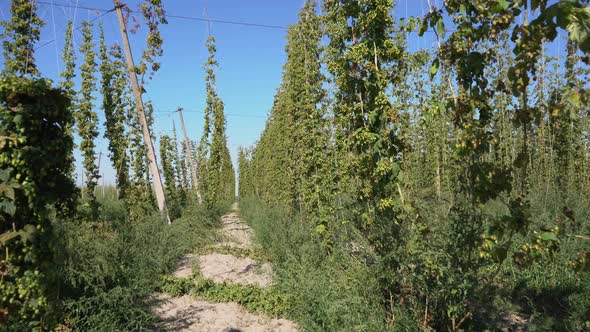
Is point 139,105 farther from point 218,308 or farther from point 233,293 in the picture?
point 218,308

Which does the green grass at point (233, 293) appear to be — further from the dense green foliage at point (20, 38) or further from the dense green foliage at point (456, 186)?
the dense green foliage at point (20, 38)

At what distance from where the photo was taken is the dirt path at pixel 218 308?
5.39m

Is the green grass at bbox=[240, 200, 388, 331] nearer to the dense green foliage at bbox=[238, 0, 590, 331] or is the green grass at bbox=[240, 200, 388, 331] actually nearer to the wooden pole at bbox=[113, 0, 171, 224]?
the dense green foliage at bbox=[238, 0, 590, 331]

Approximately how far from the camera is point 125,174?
11.8 metres

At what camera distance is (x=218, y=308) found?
6.03 m

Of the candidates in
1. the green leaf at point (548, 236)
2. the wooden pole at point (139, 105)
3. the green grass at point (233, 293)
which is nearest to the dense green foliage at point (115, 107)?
the wooden pole at point (139, 105)

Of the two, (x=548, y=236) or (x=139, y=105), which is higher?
(x=139, y=105)

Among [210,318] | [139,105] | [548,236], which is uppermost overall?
[139,105]

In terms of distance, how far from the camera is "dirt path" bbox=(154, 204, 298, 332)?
17.7 feet

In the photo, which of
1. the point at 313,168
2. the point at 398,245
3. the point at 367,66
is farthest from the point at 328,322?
the point at 313,168

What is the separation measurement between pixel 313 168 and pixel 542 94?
6361 mm

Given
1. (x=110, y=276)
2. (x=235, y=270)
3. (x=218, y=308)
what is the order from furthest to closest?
(x=235, y=270) → (x=218, y=308) → (x=110, y=276)

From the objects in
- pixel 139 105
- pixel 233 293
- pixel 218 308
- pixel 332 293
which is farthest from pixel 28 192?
pixel 139 105

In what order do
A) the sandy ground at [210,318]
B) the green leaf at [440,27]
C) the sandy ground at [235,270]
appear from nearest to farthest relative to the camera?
the green leaf at [440,27]
the sandy ground at [210,318]
the sandy ground at [235,270]
